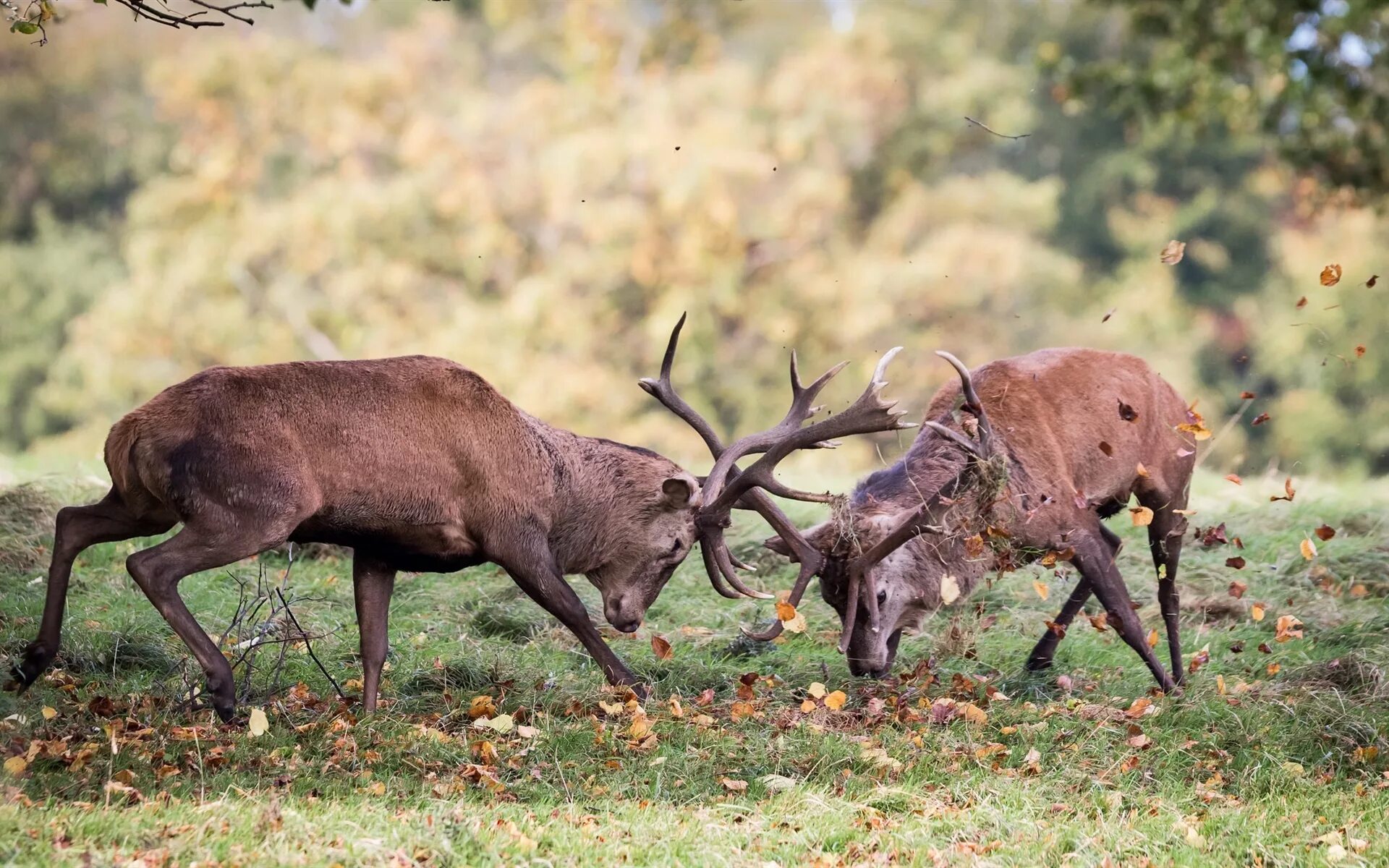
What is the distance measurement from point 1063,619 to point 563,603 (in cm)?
277

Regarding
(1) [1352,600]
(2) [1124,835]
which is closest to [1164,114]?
(1) [1352,600]

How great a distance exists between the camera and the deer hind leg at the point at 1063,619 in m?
8.06

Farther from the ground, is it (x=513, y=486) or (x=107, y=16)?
(x=107, y=16)

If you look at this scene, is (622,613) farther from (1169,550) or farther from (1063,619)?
(1169,550)

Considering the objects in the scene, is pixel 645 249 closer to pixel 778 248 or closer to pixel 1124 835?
Answer: pixel 778 248

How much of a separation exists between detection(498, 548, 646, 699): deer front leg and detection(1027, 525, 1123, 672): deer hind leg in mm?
2177

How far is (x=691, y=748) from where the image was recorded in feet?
20.7

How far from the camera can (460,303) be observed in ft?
79.7

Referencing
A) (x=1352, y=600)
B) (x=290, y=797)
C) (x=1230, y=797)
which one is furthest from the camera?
(x=1352, y=600)

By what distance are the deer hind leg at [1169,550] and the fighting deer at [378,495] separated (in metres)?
1.80

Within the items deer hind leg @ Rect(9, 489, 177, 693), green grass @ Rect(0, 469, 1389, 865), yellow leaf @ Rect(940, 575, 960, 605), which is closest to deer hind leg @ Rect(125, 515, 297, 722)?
green grass @ Rect(0, 469, 1389, 865)

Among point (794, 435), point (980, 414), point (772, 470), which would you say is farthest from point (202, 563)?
point (980, 414)

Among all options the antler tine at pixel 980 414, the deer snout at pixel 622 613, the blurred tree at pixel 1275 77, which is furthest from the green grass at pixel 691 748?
the blurred tree at pixel 1275 77

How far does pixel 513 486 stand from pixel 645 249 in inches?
665
